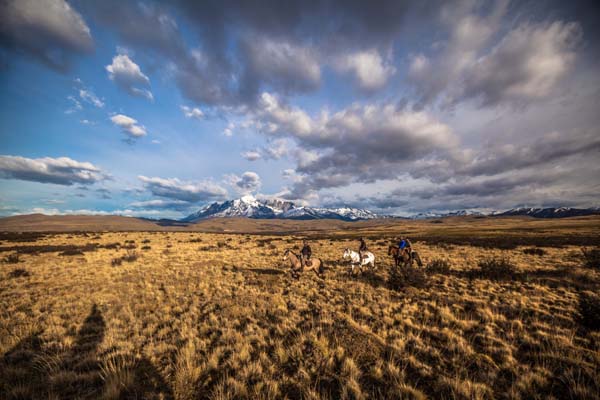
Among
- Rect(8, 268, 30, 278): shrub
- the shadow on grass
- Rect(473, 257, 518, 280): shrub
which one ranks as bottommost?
Rect(473, 257, 518, 280): shrub

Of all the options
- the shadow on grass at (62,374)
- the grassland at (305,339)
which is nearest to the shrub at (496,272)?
the grassland at (305,339)

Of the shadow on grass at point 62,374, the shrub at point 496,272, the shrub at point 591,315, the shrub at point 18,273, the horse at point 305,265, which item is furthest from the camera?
the shrub at point 18,273

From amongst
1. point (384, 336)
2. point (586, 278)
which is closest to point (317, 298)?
point (384, 336)

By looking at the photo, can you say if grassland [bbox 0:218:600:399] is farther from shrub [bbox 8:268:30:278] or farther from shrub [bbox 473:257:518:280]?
shrub [bbox 8:268:30:278]

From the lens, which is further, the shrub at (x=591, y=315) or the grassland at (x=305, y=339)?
the shrub at (x=591, y=315)

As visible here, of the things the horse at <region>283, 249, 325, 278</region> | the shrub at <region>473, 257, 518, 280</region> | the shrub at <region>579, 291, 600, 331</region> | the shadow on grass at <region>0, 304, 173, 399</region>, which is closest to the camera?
the shadow on grass at <region>0, 304, 173, 399</region>

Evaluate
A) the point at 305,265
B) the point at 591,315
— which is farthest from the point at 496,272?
the point at 305,265

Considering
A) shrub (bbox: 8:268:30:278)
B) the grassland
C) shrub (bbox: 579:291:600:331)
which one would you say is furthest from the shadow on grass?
shrub (bbox: 8:268:30:278)

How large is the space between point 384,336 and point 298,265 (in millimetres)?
8140

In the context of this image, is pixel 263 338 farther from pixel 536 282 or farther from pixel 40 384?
pixel 536 282

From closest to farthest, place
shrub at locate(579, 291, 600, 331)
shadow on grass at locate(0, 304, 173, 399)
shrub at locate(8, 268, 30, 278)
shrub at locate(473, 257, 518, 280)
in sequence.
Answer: shadow on grass at locate(0, 304, 173, 399) → shrub at locate(579, 291, 600, 331) → shrub at locate(473, 257, 518, 280) → shrub at locate(8, 268, 30, 278)

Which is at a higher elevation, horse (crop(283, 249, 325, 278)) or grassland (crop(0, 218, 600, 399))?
horse (crop(283, 249, 325, 278))

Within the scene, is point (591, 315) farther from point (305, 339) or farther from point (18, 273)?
point (18, 273)

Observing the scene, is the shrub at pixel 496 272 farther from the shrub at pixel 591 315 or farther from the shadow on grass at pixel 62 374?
the shadow on grass at pixel 62 374
